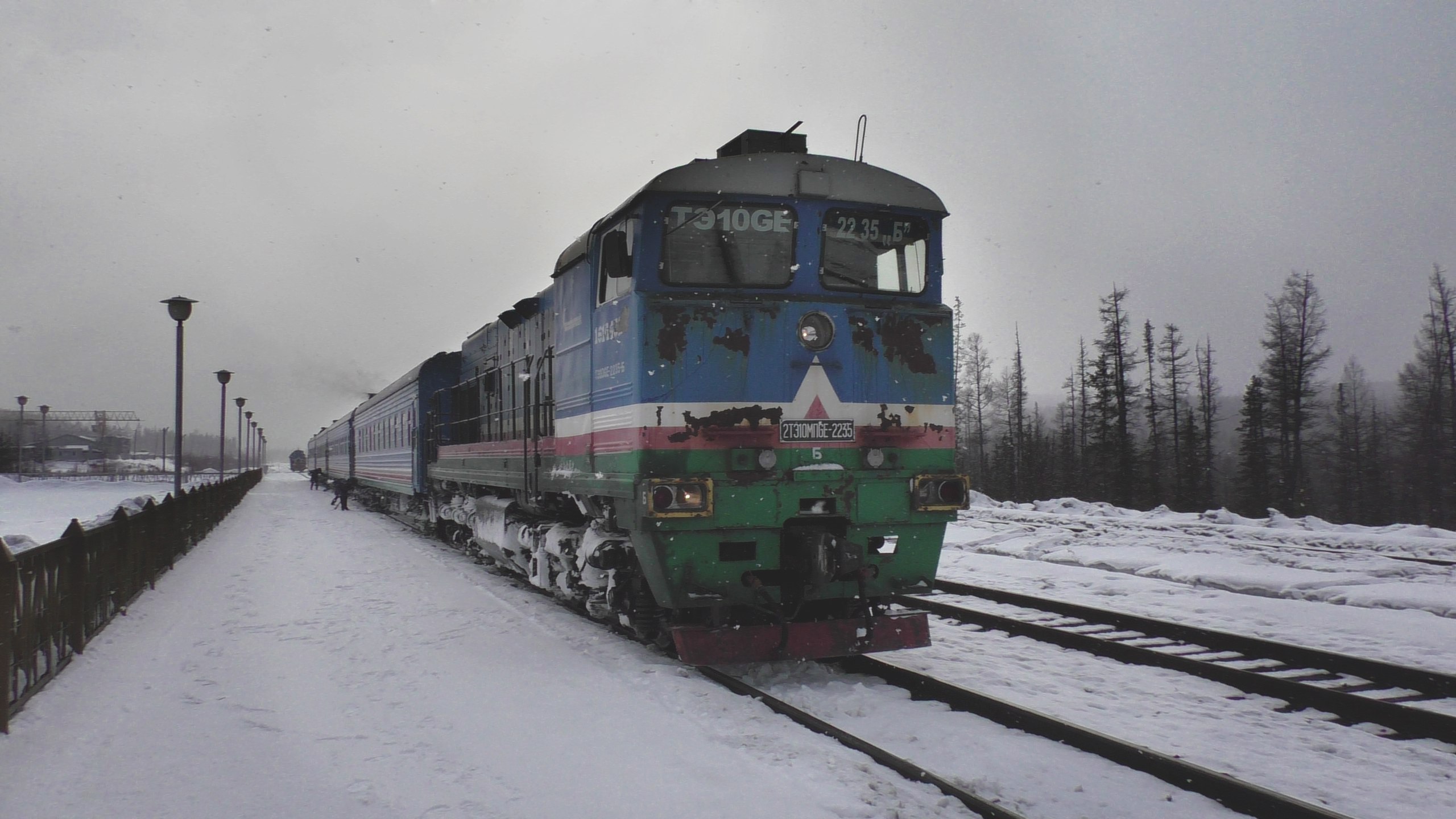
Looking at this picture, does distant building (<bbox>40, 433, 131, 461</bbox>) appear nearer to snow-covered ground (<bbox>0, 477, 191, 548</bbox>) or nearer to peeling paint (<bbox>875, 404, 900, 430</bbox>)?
snow-covered ground (<bbox>0, 477, 191, 548</bbox>)

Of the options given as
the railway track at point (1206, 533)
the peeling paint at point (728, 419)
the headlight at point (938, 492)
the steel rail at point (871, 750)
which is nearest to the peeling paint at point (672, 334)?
the peeling paint at point (728, 419)

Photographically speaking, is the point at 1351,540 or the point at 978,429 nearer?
the point at 1351,540

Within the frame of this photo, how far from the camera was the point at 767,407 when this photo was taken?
5672 millimetres

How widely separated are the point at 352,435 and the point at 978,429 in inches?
1362

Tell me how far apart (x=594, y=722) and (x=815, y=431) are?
2.39 meters

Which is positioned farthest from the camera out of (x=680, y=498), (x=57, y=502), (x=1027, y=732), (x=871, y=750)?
(x=57, y=502)

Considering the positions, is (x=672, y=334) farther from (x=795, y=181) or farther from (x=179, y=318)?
(x=179, y=318)

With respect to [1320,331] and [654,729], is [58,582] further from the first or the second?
[1320,331]

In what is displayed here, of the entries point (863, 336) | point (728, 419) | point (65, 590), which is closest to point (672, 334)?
point (728, 419)

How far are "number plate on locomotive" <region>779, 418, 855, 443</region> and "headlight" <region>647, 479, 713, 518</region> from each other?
2.17ft

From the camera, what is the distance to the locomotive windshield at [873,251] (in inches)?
239

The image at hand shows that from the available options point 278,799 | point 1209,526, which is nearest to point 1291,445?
point 1209,526

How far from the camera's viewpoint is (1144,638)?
7074 mm

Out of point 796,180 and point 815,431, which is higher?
point 796,180
